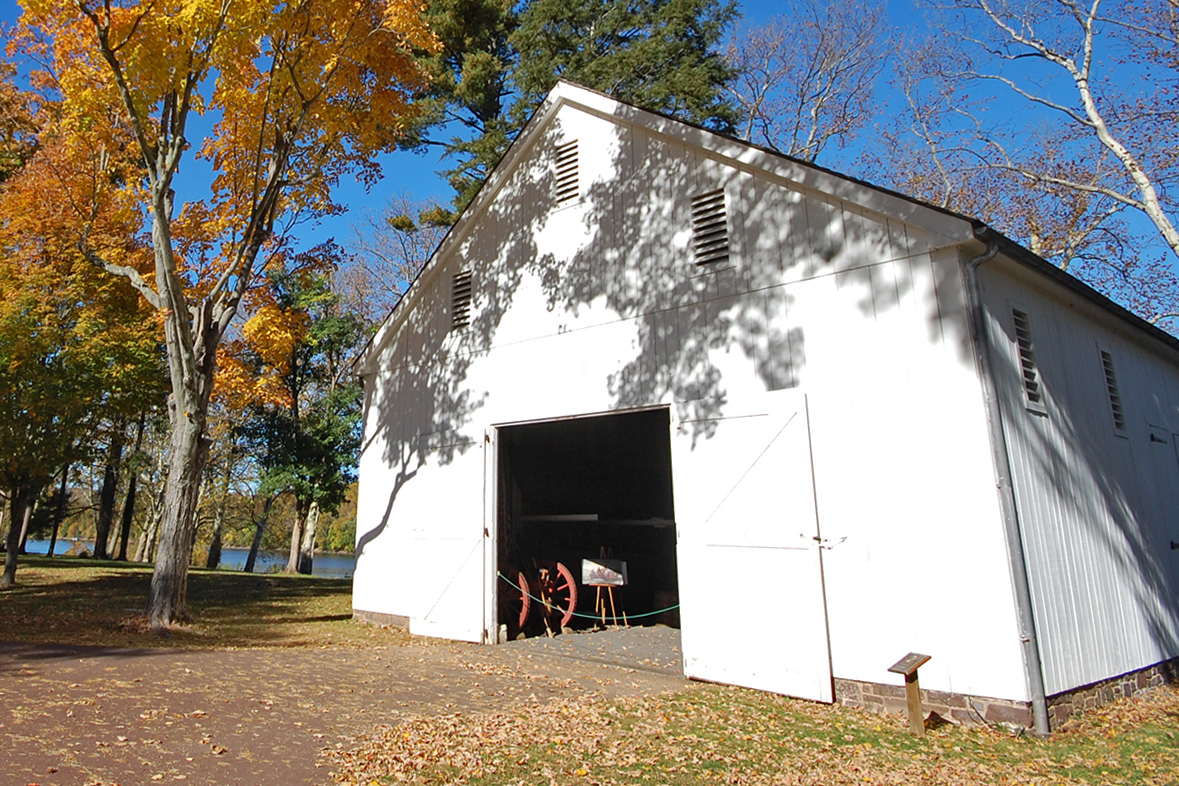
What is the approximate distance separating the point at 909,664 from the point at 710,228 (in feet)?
16.5

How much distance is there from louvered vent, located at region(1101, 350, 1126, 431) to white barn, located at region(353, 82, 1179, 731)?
0.16ft

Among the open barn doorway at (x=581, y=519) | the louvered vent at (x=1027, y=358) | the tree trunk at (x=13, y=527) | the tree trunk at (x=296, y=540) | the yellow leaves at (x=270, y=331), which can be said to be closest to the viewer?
the louvered vent at (x=1027, y=358)

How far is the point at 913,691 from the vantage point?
19.3ft

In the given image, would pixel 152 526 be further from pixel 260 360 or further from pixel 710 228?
pixel 710 228

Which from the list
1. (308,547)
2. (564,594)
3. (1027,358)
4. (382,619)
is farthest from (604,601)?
(308,547)

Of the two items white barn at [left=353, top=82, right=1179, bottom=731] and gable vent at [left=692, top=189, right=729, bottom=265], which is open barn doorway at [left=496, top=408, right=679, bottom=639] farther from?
gable vent at [left=692, top=189, right=729, bottom=265]

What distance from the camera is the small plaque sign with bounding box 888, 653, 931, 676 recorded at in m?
5.82

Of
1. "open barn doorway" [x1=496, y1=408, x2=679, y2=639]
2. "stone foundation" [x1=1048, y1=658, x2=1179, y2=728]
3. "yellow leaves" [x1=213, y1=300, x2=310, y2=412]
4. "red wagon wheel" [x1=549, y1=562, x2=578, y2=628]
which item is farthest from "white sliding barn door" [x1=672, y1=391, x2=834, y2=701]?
"yellow leaves" [x1=213, y1=300, x2=310, y2=412]

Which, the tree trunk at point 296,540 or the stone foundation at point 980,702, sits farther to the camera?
the tree trunk at point 296,540

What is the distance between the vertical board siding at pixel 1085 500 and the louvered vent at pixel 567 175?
543 centimetres

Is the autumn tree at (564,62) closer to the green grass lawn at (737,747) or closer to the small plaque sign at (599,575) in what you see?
the small plaque sign at (599,575)

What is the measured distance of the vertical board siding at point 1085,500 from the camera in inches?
253

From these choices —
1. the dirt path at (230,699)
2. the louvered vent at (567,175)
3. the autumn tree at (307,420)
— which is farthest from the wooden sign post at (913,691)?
the autumn tree at (307,420)

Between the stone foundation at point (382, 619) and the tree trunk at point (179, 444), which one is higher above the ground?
the tree trunk at point (179, 444)
